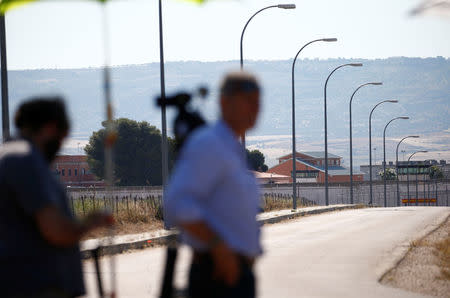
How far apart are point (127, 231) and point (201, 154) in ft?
63.0

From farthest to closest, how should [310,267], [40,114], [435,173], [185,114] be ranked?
[435,173] < [310,267] < [185,114] < [40,114]

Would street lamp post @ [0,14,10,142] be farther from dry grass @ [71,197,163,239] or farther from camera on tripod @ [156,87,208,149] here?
camera on tripod @ [156,87,208,149]

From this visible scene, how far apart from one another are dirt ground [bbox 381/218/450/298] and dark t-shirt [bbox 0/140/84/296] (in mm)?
8013

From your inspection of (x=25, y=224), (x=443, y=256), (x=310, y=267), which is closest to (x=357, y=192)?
(x=443, y=256)

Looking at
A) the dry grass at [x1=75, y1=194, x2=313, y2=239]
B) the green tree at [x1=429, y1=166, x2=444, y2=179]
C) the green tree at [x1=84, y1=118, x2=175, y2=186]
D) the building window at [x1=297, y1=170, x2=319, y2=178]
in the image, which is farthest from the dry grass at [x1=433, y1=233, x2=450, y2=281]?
the green tree at [x1=429, y1=166, x2=444, y2=179]

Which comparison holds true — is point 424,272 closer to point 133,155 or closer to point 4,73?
point 4,73

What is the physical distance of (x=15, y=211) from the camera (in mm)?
3637

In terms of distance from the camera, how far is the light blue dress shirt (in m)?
3.60

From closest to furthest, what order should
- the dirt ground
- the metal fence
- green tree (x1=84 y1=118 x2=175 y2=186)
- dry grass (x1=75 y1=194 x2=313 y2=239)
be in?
the dirt ground
dry grass (x1=75 y1=194 x2=313 y2=239)
the metal fence
green tree (x1=84 y1=118 x2=175 y2=186)

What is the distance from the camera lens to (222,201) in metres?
3.71

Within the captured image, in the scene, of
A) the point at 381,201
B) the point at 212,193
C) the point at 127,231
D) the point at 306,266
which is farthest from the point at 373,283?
the point at 381,201

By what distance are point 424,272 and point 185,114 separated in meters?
9.14

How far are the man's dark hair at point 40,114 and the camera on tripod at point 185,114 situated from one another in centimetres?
86

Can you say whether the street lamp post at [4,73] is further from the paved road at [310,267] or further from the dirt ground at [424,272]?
the dirt ground at [424,272]
